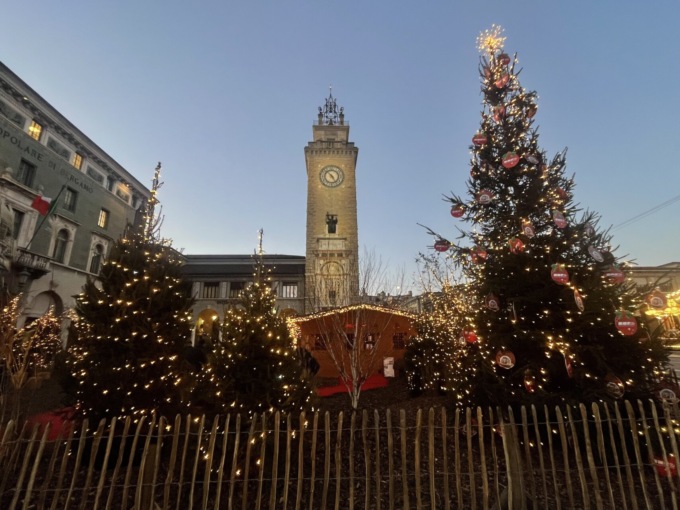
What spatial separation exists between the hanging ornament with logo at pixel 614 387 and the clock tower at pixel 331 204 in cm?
2903

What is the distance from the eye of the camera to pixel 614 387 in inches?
236

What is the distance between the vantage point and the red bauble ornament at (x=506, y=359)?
6793mm

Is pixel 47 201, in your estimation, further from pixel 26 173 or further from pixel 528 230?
pixel 528 230

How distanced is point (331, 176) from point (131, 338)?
3701 cm

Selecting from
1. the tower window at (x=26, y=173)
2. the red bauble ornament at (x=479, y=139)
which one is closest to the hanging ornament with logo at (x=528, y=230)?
the red bauble ornament at (x=479, y=139)

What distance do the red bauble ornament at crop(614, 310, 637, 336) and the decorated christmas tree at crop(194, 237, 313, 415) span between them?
5.76m

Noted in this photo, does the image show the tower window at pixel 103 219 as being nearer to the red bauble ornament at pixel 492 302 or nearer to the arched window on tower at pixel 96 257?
the arched window on tower at pixel 96 257

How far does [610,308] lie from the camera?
6480 mm

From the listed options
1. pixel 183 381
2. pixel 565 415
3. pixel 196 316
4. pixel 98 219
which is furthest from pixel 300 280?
pixel 565 415

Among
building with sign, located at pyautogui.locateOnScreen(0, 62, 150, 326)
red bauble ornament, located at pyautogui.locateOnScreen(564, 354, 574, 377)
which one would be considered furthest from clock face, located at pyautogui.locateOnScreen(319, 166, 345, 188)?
red bauble ornament, located at pyautogui.locateOnScreen(564, 354, 574, 377)

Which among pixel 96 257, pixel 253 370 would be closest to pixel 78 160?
pixel 96 257

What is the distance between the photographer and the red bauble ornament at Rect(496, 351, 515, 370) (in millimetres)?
6793

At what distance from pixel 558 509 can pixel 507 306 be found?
4.06 m

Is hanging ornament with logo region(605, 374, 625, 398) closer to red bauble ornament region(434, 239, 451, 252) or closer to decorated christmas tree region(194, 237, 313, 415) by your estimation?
red bauble ornament region(434, 239, 451, 252)
